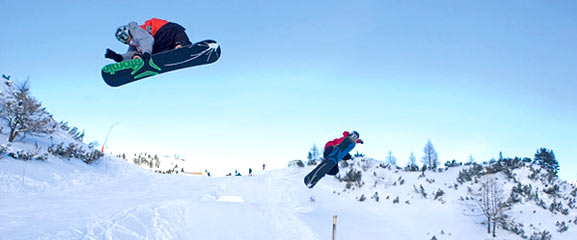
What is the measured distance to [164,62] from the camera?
19.2 ft

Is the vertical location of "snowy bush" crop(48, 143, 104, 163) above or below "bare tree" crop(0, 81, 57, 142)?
below

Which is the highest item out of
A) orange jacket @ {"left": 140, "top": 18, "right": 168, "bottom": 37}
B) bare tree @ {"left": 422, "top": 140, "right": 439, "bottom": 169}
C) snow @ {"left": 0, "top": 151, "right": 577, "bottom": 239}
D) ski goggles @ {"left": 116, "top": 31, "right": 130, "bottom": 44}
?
bare tree @ {"left": 422, "top": 140, "right": 439, "bottom": 169}

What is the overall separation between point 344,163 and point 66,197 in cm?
1588

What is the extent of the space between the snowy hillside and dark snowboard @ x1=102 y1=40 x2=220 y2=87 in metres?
3.12

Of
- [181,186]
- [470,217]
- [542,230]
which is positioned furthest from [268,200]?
[542,230]

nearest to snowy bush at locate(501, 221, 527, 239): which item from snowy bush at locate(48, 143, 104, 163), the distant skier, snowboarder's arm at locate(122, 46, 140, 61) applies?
the distant skier

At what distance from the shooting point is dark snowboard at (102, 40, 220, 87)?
19.0 feet

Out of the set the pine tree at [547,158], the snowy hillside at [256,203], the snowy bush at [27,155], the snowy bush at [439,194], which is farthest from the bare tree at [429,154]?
the snowy bush at [27,155]

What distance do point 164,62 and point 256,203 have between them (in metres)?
6.24

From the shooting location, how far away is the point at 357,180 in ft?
53.1

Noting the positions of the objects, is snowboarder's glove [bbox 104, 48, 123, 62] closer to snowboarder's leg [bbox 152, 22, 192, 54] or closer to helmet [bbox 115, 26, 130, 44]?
helmet [bbox 115, 26, 130, 44]

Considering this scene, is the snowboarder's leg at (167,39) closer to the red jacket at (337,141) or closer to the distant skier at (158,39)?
the distant skier at (158,39)

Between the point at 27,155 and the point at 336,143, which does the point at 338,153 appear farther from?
the point at 27,155

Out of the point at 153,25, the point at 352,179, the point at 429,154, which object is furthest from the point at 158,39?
the point at 429,154
